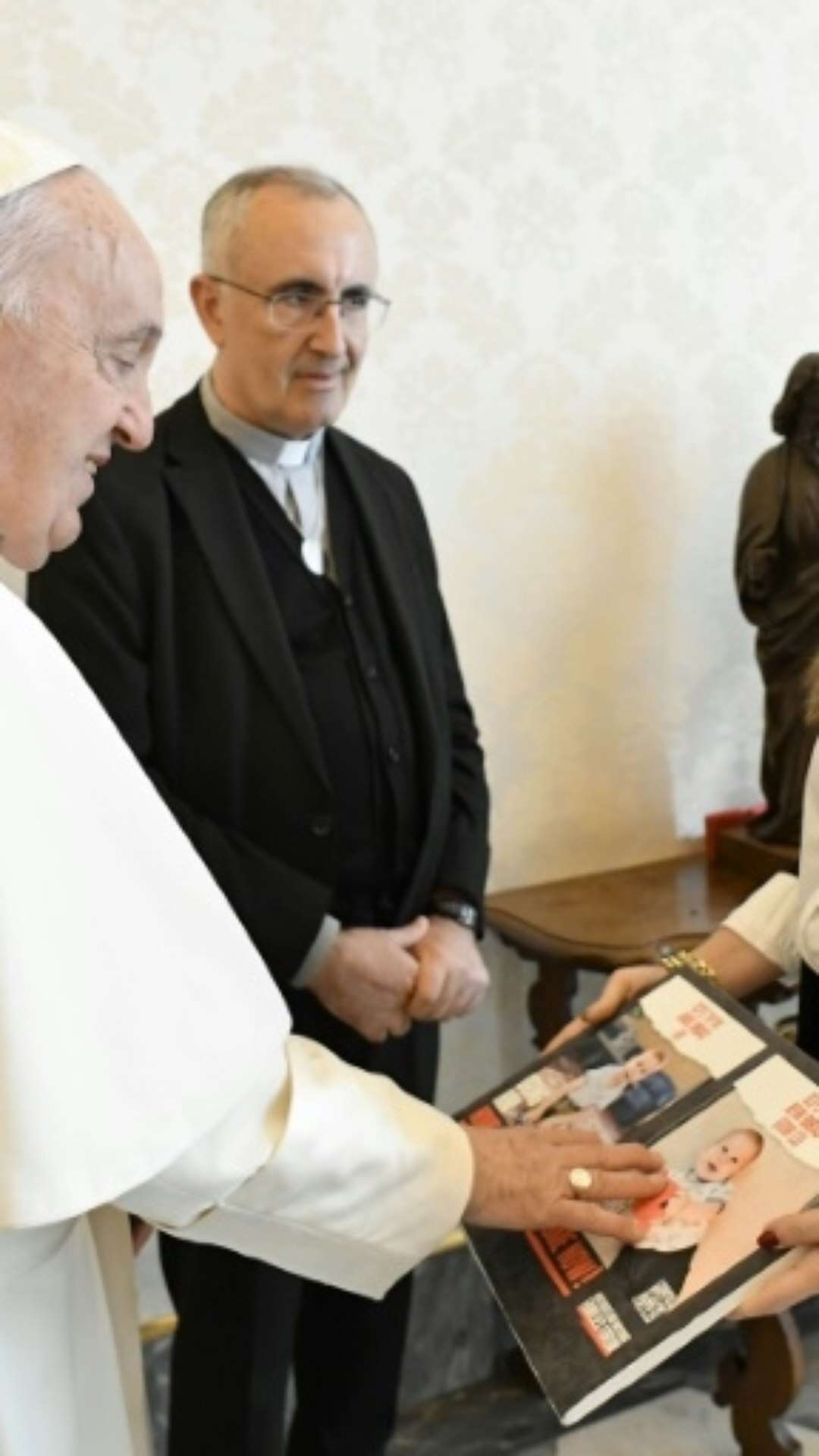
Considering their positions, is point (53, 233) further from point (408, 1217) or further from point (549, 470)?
point (549, 470)

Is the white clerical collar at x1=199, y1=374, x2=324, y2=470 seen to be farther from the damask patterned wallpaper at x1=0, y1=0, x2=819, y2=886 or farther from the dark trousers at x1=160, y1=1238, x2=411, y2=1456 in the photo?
the dark trousers at x1=160, y1=1238, x2=411, y2=1456

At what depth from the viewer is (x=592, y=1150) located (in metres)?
1.33

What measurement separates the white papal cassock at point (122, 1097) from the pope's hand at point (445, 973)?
0.73 metres

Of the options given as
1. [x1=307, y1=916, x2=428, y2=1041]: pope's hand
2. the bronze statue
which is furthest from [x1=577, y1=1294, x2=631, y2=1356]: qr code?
the bronze statue

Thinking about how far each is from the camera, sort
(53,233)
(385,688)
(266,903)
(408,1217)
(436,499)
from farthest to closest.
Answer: (436,499) → (385,688) → (266,903) → (408,1217) → (53,233)

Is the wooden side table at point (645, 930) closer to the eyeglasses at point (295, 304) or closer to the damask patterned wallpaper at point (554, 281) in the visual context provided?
the damask patterned wallpaper at point (554, 281)

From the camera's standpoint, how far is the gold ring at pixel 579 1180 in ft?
4.25

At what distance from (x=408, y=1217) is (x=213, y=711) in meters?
0.87

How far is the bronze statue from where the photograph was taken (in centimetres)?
277

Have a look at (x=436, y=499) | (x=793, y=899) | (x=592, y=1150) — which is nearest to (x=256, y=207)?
(x=436, y=499)

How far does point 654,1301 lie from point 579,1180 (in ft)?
0.44

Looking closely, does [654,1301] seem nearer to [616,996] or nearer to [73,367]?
[616,996]

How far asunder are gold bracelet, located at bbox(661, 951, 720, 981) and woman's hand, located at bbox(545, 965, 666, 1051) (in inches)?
0.6

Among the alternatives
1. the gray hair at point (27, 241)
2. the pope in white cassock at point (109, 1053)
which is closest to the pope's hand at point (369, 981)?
the pope in white cassock at point (109, 1053)
